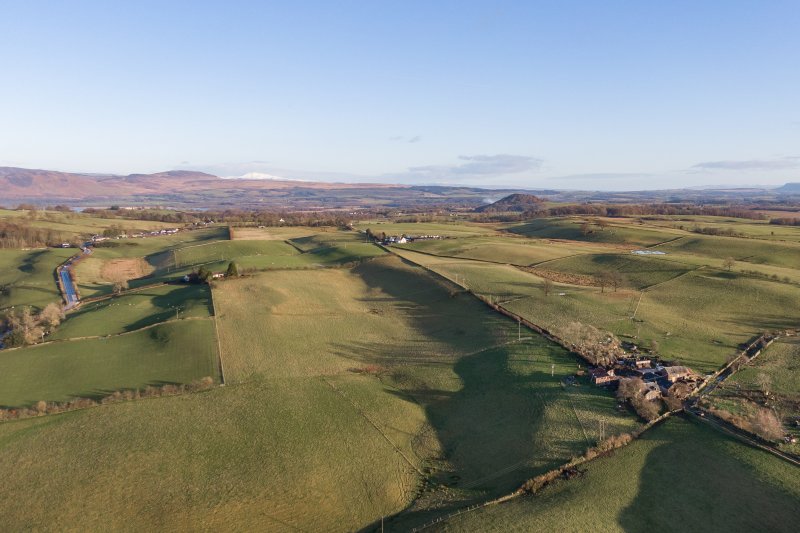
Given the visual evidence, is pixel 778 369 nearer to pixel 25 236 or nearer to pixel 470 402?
pixel 470 402

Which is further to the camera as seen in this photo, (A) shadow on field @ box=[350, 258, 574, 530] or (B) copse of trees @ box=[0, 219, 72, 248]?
(B) copse of trees @ box=[0, 219, 72, 248]

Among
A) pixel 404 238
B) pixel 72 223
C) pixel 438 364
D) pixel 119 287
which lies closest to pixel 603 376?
pixel 438 364

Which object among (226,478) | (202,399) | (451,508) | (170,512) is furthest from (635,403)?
(202,399)

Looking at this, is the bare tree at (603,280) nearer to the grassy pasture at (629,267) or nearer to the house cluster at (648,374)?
the grassy pasture at (629,267)

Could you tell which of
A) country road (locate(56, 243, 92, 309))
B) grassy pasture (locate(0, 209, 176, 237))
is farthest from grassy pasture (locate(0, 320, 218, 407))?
grassy pasture (locate(0, 209, 176, 237))

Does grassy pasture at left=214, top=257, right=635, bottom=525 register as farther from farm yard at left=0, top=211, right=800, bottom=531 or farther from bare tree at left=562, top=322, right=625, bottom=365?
bare tree at left=562, top=322, right=625, bottom=365

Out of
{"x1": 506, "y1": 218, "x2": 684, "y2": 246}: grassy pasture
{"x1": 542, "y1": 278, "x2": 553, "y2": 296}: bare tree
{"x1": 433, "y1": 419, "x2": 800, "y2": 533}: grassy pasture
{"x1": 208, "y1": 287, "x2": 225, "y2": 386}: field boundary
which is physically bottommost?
{"x1": 433, "y1": 419, "x2": 800, "y2": 533}: grassy pasture

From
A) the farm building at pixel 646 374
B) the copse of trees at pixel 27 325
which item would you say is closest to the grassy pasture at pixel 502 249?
the farm building at pixel 646 374
